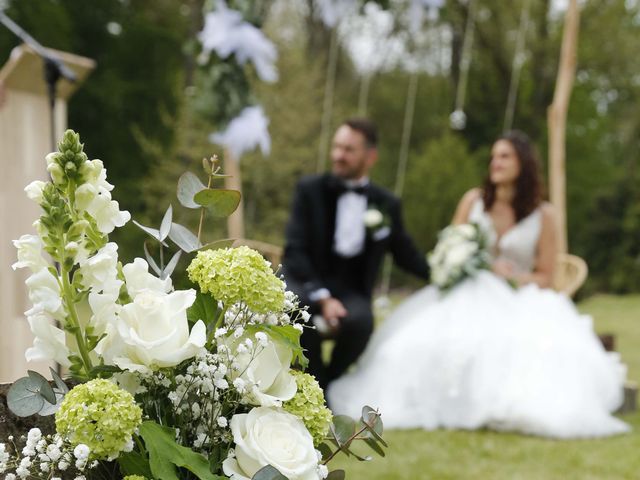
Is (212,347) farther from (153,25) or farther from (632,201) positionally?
(153,25)

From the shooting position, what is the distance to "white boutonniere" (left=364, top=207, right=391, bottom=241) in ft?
14.2

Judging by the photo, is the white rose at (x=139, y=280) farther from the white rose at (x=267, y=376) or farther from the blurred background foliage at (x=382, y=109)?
the blurred background foliage at (x=382, y=109)

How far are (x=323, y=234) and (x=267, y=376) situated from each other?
347 centimetres

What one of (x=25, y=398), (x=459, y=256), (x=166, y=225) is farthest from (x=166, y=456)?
(x=459, y=256)

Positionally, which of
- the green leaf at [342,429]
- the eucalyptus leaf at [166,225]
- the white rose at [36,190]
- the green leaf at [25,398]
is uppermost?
the white rose at [36,190]

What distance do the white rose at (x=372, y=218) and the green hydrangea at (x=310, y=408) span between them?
11.3 ft

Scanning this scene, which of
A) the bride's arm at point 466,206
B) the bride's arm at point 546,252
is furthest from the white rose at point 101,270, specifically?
the bride's arm at point 466,206

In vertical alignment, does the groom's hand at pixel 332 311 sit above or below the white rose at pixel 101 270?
below

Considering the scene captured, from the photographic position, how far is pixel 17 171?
7.72ft

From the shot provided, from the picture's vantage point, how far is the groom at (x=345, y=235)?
424 centimetres

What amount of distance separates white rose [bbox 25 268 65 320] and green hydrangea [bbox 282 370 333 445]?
0.27 meters

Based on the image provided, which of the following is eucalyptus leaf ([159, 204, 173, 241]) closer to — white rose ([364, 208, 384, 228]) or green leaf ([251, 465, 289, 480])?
green leaf ([251, 465, 289, 480])

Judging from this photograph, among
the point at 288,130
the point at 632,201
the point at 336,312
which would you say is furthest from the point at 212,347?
the point at 632,201

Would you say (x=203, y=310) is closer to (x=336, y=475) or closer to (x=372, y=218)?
(x=336, y=475)
